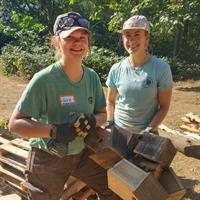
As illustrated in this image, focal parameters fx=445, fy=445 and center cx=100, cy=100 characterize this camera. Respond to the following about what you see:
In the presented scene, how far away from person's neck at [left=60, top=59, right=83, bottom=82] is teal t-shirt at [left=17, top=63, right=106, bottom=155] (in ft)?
0.09

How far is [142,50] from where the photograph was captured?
3.96m

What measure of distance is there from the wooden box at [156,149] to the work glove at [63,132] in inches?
17.3

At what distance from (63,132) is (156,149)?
62 centimetres

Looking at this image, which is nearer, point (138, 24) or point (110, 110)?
point (138, 24)

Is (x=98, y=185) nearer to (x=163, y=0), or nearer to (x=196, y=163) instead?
(x=196, y=163)

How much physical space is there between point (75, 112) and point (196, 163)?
4.10 meters

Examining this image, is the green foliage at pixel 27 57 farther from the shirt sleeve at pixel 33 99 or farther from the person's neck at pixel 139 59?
the shirt sleeve at pixel 33 99

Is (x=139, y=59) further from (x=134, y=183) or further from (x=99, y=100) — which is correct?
(x=134, y=183)

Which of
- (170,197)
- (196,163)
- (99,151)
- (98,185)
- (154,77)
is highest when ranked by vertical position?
(154,77)

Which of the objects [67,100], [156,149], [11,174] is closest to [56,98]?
[67,100]

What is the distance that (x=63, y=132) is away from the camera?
282 centimetres

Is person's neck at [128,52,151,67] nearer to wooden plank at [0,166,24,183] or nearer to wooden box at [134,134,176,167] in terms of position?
wooden box at [134,134,176,167]

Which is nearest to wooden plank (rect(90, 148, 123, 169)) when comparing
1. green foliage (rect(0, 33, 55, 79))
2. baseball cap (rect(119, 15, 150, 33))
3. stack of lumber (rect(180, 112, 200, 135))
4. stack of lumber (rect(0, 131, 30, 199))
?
baseball cap (rect(119, 15, 150, 33))

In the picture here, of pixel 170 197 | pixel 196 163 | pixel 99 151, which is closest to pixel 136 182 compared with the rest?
pixel 170 197
